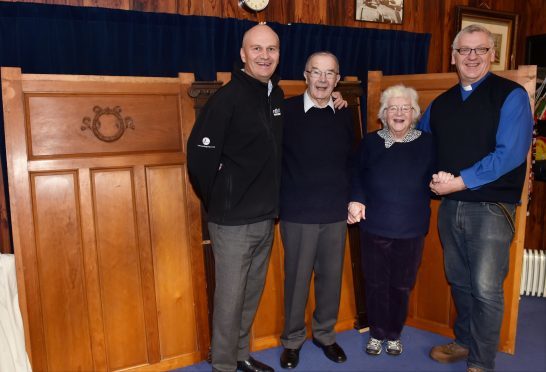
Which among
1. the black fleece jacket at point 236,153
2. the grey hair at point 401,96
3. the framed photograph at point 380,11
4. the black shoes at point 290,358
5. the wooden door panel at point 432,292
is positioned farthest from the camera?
the framed photograph at point 380,11

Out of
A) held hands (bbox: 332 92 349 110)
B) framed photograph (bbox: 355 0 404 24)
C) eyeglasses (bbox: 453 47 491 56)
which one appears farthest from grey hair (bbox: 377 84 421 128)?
framed photograph (bbox: 355 0 404 24)

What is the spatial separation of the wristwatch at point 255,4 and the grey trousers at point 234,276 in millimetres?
1288

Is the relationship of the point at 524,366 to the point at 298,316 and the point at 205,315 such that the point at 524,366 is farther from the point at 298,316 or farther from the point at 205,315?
the point at 205,315

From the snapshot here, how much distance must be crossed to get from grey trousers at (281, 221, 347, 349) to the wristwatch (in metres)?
1.27

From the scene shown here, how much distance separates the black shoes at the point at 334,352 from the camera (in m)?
2.57

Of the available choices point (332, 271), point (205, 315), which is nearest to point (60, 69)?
point (205, 315)

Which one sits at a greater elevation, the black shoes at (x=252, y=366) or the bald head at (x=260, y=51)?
the bald head at (x=260, y=51)

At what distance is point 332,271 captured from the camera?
2.49 meters

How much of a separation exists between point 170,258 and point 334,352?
1.03m

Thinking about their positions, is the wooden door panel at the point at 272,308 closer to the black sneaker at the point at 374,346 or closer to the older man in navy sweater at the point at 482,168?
the black sneaker at the point at 374,346

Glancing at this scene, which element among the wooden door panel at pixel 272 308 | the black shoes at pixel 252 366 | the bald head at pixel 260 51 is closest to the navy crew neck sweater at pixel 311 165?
the bald head at pixel 260 51

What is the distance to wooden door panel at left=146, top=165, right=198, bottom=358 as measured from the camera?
245 cm

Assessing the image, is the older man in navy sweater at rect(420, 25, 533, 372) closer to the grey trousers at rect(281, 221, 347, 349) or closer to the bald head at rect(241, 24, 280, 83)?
the grey trousers at rect(281, 221, 347, 349)

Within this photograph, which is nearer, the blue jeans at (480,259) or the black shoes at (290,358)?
the blue jeans at (480,259)
